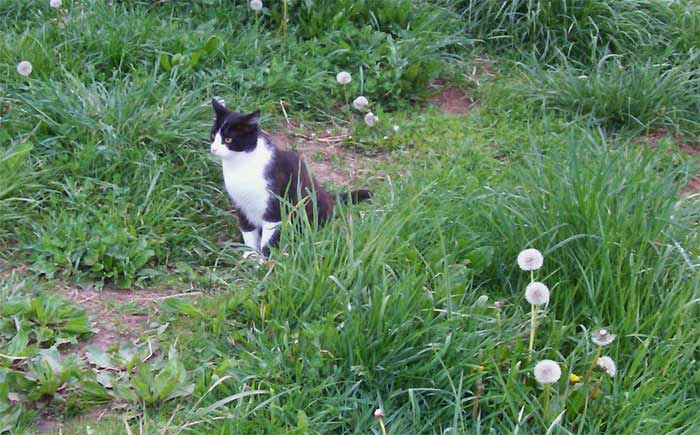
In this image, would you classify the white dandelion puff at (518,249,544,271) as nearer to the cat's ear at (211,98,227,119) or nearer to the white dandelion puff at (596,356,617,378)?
the white dandelion puff at (596,356,617,378)

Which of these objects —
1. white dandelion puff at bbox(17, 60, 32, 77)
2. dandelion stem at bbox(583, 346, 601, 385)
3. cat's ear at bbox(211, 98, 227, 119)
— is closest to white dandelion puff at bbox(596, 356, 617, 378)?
dandelion stem at bbox(583, 346, 601, 385)

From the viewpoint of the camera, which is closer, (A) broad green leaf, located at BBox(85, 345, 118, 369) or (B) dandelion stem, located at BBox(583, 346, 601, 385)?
(B) dandelion stem, located at BBox(583, 346, 601, 385)

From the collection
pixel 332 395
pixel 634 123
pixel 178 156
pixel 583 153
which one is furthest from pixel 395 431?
pixel 634 123

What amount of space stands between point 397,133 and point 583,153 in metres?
1.22

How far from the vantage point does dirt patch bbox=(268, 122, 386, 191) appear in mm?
4535

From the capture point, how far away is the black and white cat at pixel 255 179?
3855 mm

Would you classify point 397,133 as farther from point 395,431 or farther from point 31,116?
point 395,431

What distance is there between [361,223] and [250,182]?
0.55 m

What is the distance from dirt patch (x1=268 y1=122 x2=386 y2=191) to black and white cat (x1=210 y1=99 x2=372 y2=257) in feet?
1.67

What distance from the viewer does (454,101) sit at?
5258 mm

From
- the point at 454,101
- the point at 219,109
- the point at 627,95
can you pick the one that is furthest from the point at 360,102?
the point at 627,95

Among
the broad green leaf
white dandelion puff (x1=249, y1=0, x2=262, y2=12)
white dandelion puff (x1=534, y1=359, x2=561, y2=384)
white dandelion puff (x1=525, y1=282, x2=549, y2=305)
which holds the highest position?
white dandelion puff (x1=525, y1=282, x2=549, y2=305)

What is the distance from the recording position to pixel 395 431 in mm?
2863

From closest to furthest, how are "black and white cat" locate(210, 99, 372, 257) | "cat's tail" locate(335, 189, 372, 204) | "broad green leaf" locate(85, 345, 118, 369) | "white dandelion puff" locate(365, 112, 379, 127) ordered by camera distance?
"broad green leaf" locate(85, 345, 118, 369), "black and white cat" locate(210, 99, 372, 257), "cat's tail" locate(335, 189, 372, 204), "white dandelion puff" locate(365, 112, 379, 127)
